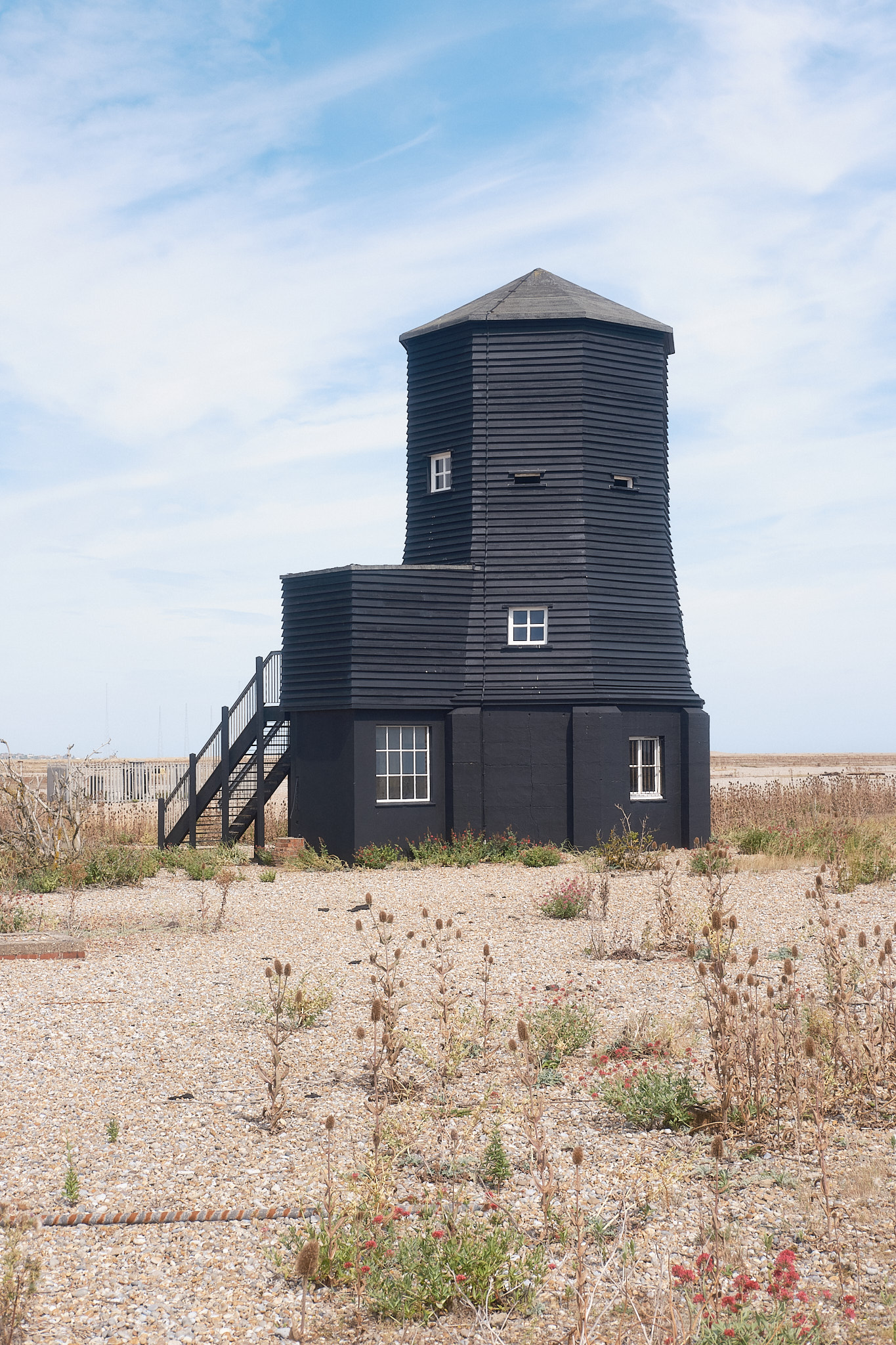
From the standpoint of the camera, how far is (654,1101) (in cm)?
602

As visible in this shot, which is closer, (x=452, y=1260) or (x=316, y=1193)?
(x=452, y=1260)

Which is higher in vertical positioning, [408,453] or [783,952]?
[408,453]

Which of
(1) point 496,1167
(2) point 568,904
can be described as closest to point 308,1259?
(1) point 496,1167

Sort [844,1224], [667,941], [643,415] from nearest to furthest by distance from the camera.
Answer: [844,1224] < [667,941] < [643,415]

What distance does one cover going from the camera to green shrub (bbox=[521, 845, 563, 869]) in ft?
62.0

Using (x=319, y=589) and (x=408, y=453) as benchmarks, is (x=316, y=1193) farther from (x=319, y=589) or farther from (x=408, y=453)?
(x=408, y=453)

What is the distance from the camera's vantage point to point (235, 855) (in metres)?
20.5

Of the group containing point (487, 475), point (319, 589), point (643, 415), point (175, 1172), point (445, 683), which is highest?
point (643, 415)

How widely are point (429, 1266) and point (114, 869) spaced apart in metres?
13.6

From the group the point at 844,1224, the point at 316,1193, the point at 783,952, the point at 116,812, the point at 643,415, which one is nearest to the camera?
the point at 844,1224

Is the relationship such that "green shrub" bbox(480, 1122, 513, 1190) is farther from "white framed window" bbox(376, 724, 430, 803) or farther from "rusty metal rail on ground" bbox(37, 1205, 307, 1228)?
"white framed window" bbox(376, 724, 430, 803)

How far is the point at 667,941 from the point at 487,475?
12345mm

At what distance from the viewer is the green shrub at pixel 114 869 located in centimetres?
1677

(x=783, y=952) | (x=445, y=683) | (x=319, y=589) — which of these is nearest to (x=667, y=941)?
(x=783, y=952)
